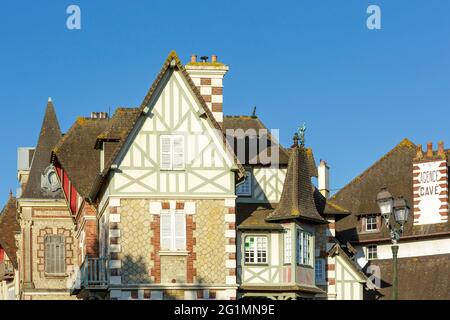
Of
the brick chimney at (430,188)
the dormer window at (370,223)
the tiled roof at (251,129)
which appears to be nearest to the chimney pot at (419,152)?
the brick chimney at (430,188)

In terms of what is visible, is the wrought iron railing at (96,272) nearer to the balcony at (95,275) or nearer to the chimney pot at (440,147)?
the balcony at (95,275)

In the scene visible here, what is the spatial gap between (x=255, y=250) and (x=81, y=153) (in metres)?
7.93

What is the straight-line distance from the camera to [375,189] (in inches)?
2338

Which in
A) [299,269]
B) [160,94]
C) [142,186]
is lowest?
[299,269]

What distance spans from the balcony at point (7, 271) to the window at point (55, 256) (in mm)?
15029

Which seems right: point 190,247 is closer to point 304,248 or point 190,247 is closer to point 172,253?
point 172,253

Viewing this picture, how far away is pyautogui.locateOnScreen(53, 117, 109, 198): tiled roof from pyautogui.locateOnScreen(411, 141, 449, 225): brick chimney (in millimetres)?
16547

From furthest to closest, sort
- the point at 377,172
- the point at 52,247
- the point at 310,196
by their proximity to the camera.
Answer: the point at 377,172 < the point at 52,247 < the point at 310,196

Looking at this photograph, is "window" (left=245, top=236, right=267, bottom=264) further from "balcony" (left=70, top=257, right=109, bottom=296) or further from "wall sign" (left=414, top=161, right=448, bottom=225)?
"wall sign" (left=414, top=161, right=448, bottom=225)

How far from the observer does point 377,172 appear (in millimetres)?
60375

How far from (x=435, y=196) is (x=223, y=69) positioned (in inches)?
645
